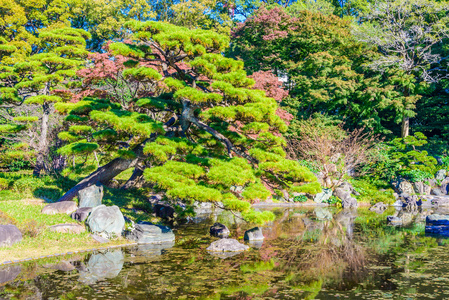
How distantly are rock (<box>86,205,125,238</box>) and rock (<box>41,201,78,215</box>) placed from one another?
1.47 m

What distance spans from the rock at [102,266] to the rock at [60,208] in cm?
286

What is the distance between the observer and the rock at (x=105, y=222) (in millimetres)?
10039

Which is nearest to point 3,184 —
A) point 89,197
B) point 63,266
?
point 89,197

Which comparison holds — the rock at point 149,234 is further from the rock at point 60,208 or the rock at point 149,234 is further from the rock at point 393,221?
the rock at point 393,221

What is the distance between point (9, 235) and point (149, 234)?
3375 mm

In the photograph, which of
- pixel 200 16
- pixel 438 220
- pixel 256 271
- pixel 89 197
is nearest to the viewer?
pixel 256 271

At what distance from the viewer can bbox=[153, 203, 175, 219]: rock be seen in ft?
44.5

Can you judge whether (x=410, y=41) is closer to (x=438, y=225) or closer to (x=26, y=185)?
(x=438, y=225)

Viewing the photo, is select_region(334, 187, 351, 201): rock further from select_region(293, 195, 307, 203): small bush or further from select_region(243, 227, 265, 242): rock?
select_region(243, 227, 265, 242): rock

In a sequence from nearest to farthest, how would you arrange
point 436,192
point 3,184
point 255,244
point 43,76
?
point 255,244, point 3,184, point 43,76, point 436,192

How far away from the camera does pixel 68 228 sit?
9781 mm

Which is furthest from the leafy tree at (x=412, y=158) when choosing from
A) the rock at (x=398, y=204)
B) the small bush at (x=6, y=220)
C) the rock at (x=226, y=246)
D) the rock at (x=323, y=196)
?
the small bush at (x=6, y=220)

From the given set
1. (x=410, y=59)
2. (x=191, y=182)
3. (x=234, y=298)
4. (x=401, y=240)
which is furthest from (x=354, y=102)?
(x=234, y=298)

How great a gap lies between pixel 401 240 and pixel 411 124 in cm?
1631
